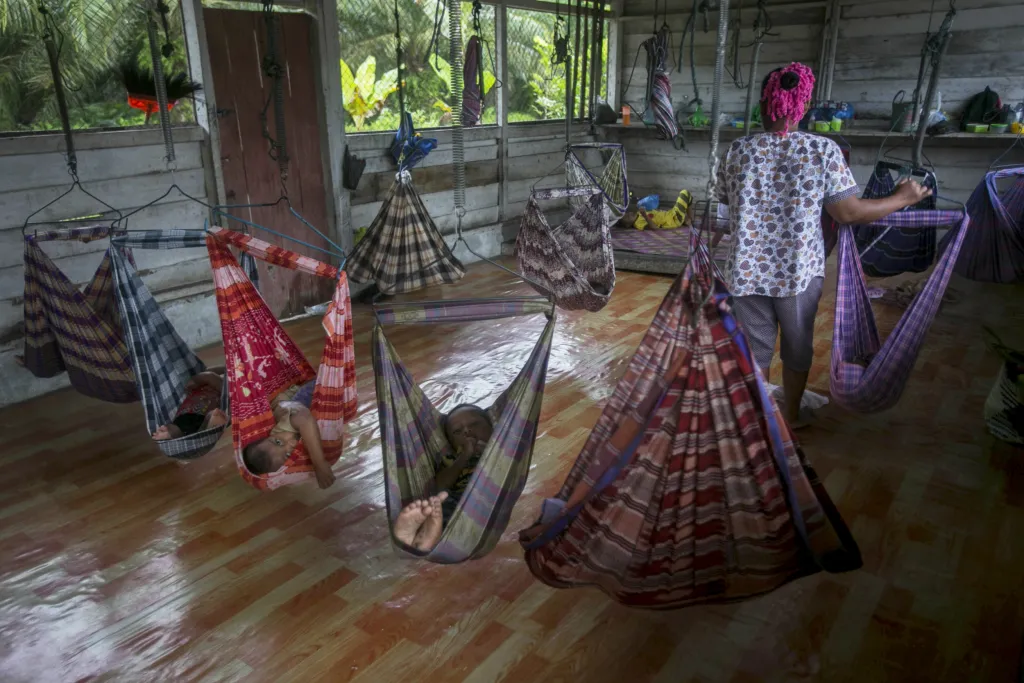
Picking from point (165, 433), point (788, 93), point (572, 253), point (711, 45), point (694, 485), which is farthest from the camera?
point (711, 45)

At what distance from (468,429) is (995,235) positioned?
312 cm

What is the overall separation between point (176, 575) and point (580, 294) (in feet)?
7.00

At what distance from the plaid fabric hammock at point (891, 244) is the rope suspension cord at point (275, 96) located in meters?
2.93

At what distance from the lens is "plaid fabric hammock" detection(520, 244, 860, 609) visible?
1434mm

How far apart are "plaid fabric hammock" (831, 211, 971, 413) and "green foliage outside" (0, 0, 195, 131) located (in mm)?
2984

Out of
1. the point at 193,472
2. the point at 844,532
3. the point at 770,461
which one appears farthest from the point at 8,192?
the point at 844,532

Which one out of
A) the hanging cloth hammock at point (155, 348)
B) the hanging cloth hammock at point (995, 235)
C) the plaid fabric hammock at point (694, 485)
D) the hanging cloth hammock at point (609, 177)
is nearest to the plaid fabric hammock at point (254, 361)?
the hanging cloth hammock at point (155, 348)

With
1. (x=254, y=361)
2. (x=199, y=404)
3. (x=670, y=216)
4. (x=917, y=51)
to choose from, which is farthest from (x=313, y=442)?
(x=917, y=51)

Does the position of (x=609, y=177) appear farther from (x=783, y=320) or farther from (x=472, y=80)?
(x=783, y=320)

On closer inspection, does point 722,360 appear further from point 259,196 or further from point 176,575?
point 259,196

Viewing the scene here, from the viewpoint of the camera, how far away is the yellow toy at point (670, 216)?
5.74 m

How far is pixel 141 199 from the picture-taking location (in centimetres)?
320

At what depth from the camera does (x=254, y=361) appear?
217cm

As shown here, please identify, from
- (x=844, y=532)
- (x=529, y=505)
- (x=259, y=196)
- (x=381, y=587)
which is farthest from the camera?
(x=259, y=196)
